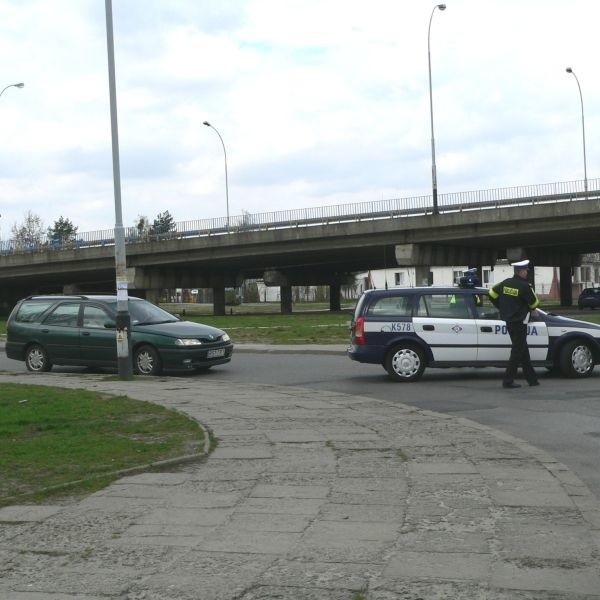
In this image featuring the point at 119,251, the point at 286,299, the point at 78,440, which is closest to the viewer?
the point at 78,440

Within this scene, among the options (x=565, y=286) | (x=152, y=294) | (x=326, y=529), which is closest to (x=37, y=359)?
(x=326, y=529)

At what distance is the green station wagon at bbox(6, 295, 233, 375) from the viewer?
16.4m

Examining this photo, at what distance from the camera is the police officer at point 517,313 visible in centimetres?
1299

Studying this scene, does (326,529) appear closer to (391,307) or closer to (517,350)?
(517,350)

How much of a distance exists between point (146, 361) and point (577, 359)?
7.53 meters

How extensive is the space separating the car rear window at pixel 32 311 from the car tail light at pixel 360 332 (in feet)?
22.1

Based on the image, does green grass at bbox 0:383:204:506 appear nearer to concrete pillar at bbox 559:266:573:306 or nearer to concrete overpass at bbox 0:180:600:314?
concrete overpass at bbox 0:180:600:314

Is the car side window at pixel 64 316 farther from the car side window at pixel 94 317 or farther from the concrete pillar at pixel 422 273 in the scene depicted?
the concrete pillar at pixel 422 273

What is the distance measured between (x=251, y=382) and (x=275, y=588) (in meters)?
11.0

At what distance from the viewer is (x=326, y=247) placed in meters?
50.2

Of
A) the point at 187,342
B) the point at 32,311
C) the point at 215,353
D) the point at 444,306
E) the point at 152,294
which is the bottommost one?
the point at 215,353

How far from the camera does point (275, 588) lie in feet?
14.2

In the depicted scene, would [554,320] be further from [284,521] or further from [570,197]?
[570,197]

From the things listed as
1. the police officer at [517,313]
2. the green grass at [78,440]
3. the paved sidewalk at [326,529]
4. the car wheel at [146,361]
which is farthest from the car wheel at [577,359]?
the car wheel at [146,361]
